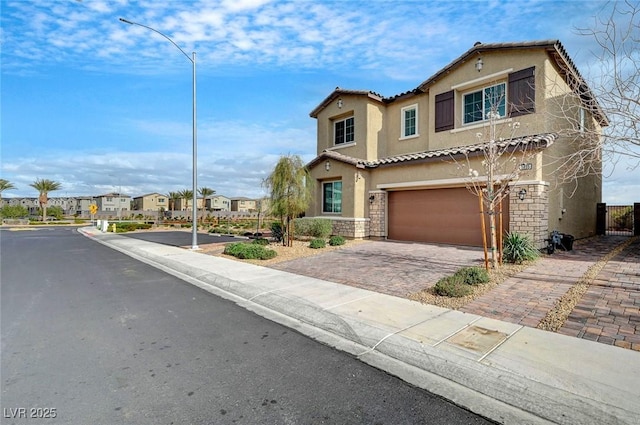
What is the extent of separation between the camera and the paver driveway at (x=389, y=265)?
7.91 meters

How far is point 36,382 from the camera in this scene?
144 inches

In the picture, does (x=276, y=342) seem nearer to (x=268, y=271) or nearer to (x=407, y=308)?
(x=407, y=308)

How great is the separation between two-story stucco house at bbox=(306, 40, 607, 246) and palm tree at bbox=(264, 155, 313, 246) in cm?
300

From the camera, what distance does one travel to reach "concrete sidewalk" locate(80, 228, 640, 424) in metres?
3.15

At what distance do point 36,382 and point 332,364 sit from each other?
3320 mm

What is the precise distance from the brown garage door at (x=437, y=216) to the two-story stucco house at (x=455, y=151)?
0.14ft

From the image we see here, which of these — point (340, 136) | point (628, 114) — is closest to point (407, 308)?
point (628, 114)

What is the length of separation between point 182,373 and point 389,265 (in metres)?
7.14

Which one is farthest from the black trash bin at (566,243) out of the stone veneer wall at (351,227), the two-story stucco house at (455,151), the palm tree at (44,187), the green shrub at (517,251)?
the palm tree at (44,187)

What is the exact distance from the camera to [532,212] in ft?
36.7

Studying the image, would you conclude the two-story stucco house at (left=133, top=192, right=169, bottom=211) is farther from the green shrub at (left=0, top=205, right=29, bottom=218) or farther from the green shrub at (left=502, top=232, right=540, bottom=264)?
the green shrub at (left=502, top=232, right=540, bottom=264)

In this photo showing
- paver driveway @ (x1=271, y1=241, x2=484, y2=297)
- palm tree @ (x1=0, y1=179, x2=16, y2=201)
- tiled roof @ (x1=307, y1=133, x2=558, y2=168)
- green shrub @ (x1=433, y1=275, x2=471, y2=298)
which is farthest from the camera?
palm tree @ (x1=0, y1=179, x2=16, y2=201)

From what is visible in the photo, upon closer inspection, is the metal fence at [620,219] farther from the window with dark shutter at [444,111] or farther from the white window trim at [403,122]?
the white window trim at [403,122]

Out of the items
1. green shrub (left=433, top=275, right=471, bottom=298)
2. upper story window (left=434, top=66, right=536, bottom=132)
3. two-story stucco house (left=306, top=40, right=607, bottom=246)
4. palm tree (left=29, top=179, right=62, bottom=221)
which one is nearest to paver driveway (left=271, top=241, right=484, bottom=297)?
green shrub (left=433, top=275, right=471, bottom=298)
